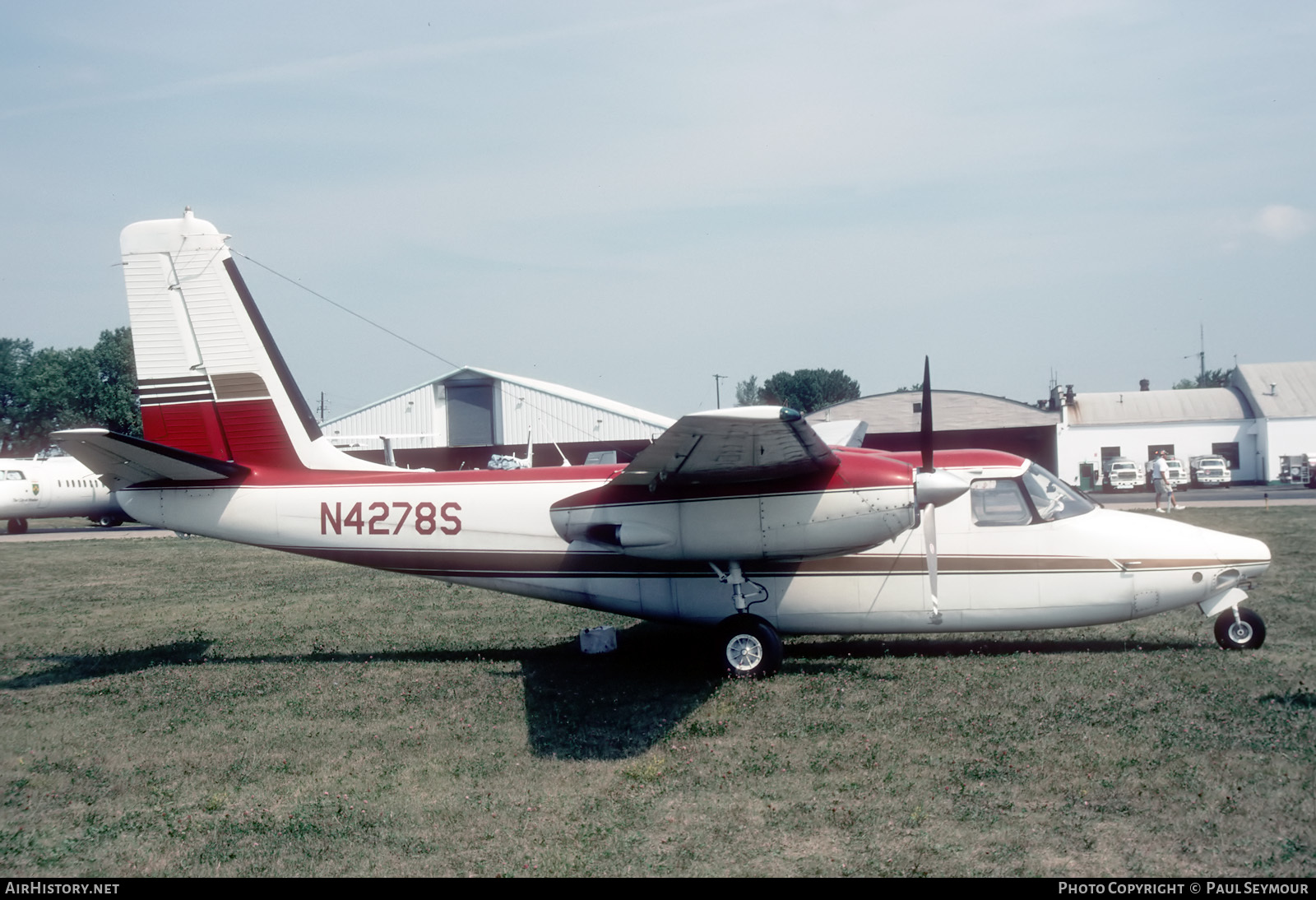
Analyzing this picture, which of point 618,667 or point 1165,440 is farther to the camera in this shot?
point 1165,440

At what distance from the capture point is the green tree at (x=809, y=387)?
97.4m

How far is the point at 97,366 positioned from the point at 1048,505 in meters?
76.8

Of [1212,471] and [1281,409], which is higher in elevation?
[1281,409]

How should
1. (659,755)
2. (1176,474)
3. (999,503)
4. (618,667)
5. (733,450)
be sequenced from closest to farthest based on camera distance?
(659,755) < (733,450) < (999,503) < (618,667) < (1176,474)

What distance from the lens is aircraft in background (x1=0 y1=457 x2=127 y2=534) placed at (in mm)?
35062

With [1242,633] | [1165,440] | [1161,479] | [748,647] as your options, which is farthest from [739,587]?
[1165,440]

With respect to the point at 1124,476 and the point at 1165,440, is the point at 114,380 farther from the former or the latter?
the point at 1165,440

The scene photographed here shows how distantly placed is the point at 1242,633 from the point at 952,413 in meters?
33.7

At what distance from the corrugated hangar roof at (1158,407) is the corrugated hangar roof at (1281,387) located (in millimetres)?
1138

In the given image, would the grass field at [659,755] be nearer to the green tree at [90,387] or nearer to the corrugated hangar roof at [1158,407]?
the corrugated hangar roof at [1158,407]

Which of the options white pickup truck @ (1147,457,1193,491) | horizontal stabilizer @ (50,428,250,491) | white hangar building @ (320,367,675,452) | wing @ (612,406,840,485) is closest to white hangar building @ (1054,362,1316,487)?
white pickup truck @ (1147,457,1193,491)

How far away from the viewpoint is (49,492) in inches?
1385

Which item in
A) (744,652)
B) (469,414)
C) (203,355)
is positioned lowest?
(744,652)

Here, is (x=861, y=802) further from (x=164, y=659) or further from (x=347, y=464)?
(x=164, y=659)
